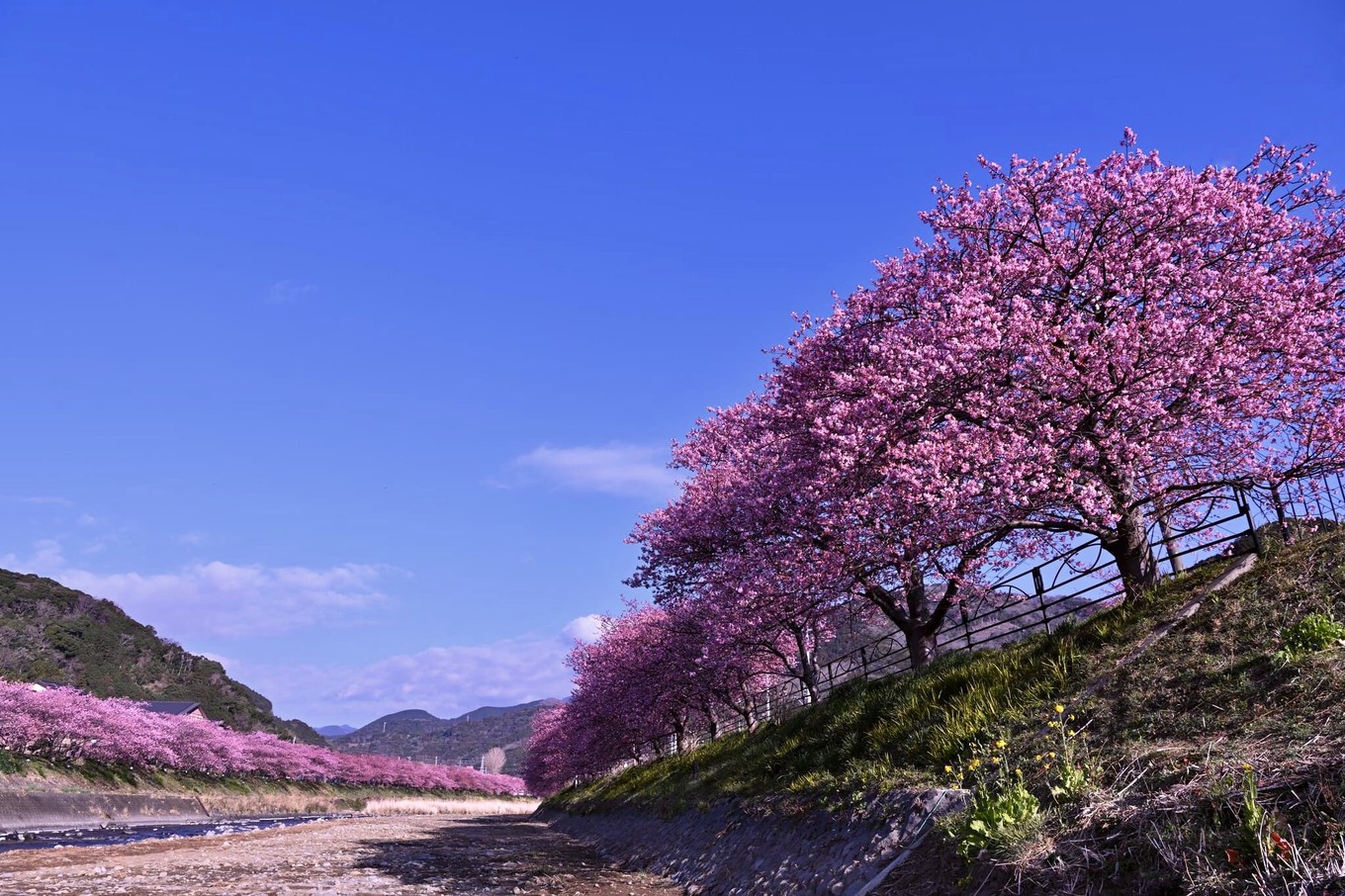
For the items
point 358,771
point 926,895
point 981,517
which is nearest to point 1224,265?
point 981,517

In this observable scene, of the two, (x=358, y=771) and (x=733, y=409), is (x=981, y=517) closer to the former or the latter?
(x=733, y=409)

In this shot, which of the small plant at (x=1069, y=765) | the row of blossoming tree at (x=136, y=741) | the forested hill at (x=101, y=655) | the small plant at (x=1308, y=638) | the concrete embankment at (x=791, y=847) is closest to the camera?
the small plant at (x=1069, y=765)

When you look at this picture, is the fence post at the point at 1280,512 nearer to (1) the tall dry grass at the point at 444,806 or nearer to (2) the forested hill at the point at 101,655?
(1) the tall dry grass at the point at 444,806

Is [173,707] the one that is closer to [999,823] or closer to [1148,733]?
[999,823]

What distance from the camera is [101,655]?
123 meters

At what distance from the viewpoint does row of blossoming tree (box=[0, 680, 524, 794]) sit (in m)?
50.8

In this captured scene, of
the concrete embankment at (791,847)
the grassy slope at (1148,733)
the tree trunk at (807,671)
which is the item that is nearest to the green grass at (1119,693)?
the grassy slope at (1148,733)

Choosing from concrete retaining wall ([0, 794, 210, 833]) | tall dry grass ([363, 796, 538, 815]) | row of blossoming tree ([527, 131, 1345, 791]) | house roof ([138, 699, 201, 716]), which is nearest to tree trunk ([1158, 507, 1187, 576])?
row of blossoming tree ([527, 131, 1345, 791])

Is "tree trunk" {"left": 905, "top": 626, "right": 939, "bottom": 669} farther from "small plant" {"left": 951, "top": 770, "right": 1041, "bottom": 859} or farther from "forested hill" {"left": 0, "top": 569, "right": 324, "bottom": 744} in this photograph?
"forested hill" {"left": 0, "top": 569, "right": 324, "bottom": 744}

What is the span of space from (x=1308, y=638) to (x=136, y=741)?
71424 mm

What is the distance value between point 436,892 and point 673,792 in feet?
37.3

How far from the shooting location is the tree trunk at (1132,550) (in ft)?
52.2

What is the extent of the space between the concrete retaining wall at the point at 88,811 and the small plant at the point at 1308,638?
49.0 m

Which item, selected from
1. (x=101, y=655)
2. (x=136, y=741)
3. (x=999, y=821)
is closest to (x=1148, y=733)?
(x=999, y=821)
